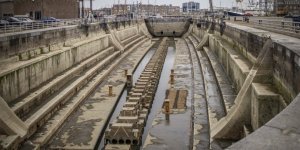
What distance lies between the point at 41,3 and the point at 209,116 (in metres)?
41.9

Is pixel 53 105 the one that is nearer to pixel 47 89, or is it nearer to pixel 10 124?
pixel 47 89

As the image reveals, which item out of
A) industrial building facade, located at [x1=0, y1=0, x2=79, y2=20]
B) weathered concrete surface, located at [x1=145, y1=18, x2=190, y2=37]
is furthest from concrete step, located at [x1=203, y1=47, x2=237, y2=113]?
weathered concrete surface, located at [x1=145, y1=18, x2=190, y2=37]

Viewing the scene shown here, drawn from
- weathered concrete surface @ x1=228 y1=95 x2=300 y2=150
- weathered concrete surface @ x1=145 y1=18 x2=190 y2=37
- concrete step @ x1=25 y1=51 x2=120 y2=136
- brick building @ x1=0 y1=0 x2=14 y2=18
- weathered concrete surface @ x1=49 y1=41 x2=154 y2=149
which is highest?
brick building @ x1=0 y1=0 x2=14 y2=18

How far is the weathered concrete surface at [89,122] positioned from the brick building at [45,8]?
31.0m

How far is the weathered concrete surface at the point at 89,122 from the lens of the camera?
14266 millimetres

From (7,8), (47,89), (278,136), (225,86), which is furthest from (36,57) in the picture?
(7,8)

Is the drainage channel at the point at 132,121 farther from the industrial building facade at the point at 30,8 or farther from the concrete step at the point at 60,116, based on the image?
the industrial building facade at the point at 30,8

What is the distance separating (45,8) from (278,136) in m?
53.5

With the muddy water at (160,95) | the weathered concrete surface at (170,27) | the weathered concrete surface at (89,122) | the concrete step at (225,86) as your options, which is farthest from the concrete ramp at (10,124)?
the weathered concrete surface at (170,27)

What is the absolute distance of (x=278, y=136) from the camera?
5.75 m

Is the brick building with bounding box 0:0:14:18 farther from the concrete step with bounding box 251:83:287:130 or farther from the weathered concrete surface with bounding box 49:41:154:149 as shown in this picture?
the concrete step with bounding box 251:83:287:130

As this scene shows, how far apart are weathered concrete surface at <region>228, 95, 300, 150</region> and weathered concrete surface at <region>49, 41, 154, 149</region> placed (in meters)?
8.83

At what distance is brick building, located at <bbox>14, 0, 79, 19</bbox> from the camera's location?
53.7 m

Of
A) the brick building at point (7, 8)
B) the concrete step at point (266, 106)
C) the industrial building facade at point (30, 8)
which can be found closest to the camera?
the concrete step at point (266, 106)
